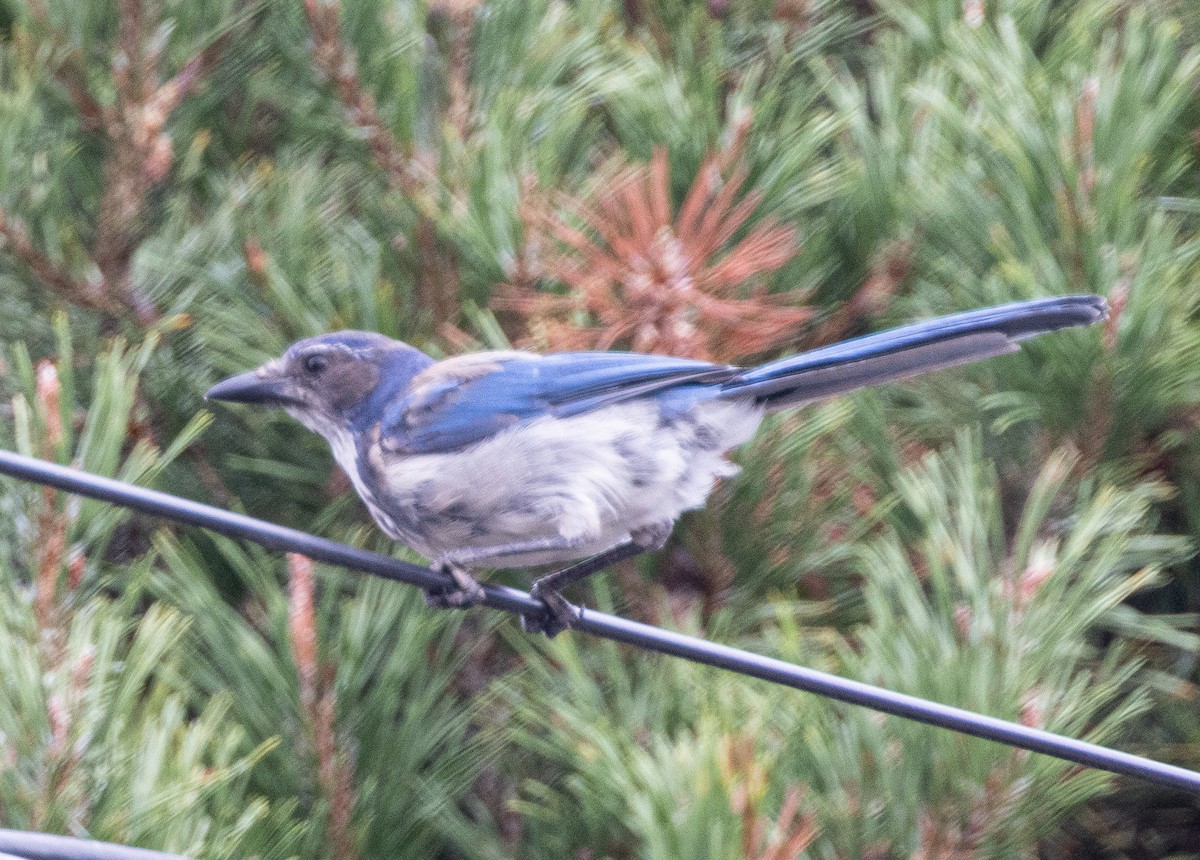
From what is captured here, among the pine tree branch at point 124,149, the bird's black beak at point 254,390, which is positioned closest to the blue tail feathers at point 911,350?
the bird's black beak at point 254,390

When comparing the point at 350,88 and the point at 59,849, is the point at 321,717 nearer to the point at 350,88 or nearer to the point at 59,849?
the point at 59,849

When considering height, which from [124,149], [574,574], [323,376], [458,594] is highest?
[124,149]

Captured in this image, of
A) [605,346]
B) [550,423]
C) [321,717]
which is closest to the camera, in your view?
[321,717]

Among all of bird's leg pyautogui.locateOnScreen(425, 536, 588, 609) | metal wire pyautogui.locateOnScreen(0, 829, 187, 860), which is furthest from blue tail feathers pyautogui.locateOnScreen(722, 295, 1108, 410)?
metal wire pyautogui.locateOnScreen(0, 829, 187, 860)

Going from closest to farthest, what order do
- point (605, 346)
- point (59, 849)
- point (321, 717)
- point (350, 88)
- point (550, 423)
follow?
point (59, 849) → point (321, 717) → point (605, 346) → point (350, 88) → point (550, 423)

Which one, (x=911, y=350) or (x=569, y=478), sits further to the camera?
(x=569, y=478)

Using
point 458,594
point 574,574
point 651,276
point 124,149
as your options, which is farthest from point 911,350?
point 124,149

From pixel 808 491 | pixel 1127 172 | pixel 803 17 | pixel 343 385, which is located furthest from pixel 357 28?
pixel 1127 172

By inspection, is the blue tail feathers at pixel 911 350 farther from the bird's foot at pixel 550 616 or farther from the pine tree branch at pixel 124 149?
the pine tree branch at pixel 124 149
